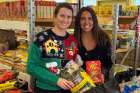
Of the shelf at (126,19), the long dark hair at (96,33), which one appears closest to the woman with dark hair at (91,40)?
the long dark hair at (96,33)

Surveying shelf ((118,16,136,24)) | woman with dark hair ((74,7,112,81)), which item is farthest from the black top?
shelf ((118,16,136,24))

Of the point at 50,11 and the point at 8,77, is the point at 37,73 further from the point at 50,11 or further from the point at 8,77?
the point at 50,11

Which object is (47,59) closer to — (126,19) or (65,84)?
(65,84)

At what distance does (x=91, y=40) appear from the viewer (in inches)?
80.3

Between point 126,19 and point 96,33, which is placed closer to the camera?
point 96,33

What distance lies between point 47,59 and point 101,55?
48cm

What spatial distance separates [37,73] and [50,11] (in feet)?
2.17

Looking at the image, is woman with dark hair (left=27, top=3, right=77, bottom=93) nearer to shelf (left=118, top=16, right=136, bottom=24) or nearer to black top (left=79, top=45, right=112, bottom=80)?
black top (left=79, top=45, right=112, bottom=80)

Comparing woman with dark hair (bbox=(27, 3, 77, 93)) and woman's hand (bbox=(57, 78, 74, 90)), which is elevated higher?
woman with dark hair (bbox=(27, 3, 77, 93))

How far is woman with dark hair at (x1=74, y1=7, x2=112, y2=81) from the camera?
1.96 m

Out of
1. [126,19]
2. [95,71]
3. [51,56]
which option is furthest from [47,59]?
[126,19]

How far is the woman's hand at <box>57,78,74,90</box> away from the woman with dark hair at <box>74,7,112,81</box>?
301 mm

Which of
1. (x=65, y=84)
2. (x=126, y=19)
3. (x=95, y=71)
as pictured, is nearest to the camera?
(x=65, y=84)

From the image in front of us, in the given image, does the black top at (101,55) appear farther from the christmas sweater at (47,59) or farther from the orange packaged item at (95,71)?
the christmas sweater at (47,59)
